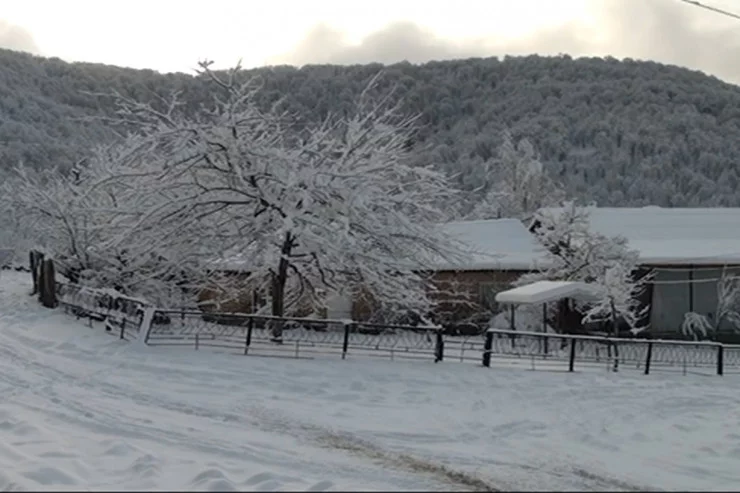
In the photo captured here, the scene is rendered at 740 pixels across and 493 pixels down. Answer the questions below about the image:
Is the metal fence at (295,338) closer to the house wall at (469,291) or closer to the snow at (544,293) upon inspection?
the snow at (544,293)

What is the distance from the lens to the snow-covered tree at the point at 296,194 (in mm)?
17219

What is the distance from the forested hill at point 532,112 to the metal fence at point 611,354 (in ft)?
177

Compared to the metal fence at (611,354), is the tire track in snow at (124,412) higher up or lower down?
lower down

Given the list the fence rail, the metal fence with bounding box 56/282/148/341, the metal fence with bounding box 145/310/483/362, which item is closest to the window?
the fence rail

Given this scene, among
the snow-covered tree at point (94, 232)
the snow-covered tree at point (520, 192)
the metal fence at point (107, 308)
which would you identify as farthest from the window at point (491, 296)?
the snow-covered tree at point (520, 192)

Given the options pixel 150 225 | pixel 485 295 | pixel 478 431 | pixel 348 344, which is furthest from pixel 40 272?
pixel 478 431

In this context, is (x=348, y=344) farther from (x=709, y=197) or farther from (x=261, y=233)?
(x=709, y=197)

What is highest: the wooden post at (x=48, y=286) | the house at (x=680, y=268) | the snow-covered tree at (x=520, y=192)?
the snow-covered tree at (x=520, y=192)

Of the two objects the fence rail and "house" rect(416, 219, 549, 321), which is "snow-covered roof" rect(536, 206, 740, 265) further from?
the fence rail

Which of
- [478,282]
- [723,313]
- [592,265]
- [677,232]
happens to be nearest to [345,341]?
[592,265]

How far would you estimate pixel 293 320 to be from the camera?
16.7 meters

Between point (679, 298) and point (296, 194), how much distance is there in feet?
60.5

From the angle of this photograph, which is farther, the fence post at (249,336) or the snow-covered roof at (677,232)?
the snow-covered roof at (677,232)

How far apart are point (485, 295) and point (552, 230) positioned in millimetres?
3510
